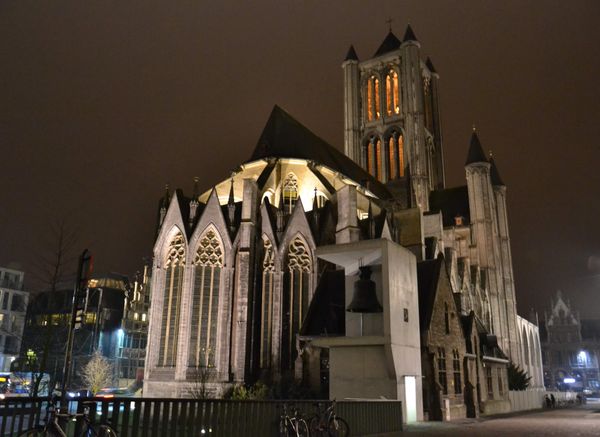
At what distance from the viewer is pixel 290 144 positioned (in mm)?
40281

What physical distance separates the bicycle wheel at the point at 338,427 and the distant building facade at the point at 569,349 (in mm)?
90821

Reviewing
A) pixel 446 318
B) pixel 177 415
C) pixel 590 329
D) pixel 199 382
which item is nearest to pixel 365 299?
pixel 177 415

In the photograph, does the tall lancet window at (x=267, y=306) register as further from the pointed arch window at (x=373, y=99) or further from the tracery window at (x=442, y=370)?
the pointed arch window at (x=373, y=99)

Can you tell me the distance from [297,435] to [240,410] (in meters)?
1.18

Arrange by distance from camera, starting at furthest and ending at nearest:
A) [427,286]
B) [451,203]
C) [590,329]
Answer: [590,329] → [451,203] → [427,286]

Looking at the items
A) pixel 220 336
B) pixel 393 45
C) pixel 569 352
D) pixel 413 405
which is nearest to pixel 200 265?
pixel 220 336

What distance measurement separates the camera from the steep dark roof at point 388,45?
67812 mm

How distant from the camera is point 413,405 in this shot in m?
15.7

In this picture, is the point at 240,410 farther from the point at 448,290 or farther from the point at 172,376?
the point at 172,376

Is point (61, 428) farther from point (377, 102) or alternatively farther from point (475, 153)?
point (377, 102)

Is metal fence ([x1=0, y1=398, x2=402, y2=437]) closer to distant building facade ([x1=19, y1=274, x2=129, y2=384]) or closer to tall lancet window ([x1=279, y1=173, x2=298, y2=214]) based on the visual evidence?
tall lancet window ([x1=279, y1=173, x2=298, y2=214])

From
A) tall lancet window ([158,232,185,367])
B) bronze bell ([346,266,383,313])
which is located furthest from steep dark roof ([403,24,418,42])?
bronze bell ([346,266,383,313])

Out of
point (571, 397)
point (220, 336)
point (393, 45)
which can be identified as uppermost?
point (393, 45)

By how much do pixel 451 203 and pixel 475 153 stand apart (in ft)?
19.8
